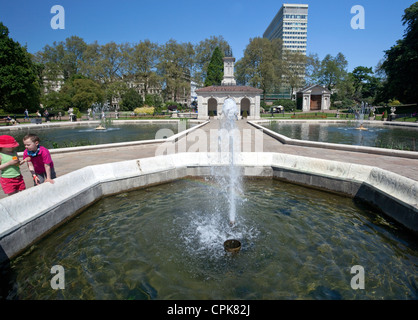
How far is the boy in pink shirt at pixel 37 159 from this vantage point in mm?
5016

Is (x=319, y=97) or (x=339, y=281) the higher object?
(x=319, y=97)

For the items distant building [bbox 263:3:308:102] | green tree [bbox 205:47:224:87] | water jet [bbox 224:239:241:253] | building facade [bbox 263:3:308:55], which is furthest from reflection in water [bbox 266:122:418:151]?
building facade [bbox 263:3:308:55]

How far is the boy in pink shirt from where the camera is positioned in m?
5.02

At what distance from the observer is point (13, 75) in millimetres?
32406

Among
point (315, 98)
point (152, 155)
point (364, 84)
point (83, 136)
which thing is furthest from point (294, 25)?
point (152, 155)

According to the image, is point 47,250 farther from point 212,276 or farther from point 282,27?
point 282,27

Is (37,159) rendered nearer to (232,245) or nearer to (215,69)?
(232,245)

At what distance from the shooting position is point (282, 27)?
5487 inches

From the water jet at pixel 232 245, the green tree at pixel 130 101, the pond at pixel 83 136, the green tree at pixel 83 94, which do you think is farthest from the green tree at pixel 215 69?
the water jet at pixel 232 245

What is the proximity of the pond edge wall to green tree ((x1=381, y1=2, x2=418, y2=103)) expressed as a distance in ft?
131

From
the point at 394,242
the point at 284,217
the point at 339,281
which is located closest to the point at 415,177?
the point at 394,242

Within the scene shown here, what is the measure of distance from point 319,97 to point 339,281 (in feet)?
202

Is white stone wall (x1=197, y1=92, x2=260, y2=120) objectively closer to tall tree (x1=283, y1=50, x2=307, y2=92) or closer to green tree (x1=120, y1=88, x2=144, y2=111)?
green tree (x1=120, y1=88, x2=144, y2=111)

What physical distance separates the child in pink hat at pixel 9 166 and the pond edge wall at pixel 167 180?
0.39 meters
